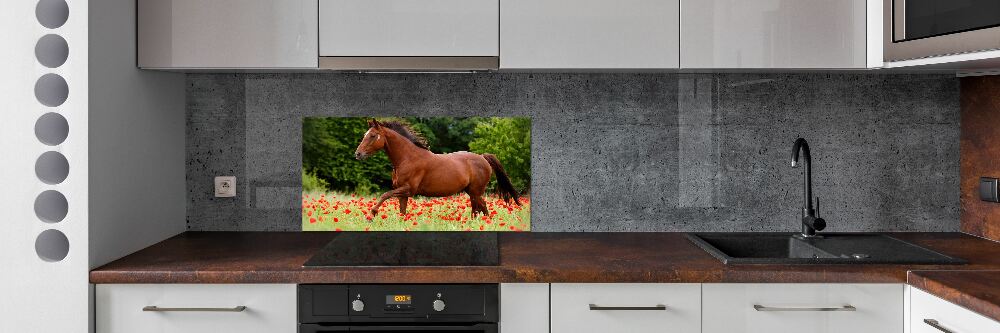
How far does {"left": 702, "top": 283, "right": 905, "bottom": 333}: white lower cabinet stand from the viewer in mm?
1855

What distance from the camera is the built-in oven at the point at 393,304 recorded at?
1857 millimetres

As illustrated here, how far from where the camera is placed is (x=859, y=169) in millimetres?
2523

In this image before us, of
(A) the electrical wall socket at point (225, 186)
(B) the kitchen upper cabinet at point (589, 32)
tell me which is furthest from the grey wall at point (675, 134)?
(B) the kitchen upper cabinet at point (589, 32)

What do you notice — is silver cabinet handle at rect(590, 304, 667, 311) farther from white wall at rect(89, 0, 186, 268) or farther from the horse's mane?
white wall at rect(89, 0, 186, 268)

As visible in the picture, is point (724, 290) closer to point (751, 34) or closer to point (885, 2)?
point (751, 34)

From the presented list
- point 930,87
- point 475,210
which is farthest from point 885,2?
point 475,210

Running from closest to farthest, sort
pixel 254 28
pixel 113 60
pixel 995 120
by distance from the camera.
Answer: pixel 113 60 < pixel 254 28 < pixel 995 120

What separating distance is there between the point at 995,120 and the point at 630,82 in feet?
3.69

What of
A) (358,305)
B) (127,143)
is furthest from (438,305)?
(127,143)

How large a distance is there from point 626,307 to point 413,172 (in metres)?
0.96
